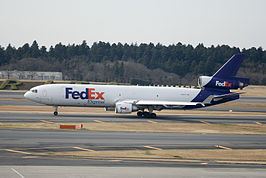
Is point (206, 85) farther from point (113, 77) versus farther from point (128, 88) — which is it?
point (113, 77)

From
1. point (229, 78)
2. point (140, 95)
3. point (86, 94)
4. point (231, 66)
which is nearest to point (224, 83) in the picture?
point (229, 78)

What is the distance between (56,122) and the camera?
4525 cm

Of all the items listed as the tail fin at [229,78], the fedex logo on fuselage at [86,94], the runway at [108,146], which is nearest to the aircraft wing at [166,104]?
the fedex logo on fuselage at [86,94]

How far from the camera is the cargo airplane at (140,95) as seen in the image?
5284cm

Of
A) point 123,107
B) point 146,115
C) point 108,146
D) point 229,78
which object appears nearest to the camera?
point 108,146

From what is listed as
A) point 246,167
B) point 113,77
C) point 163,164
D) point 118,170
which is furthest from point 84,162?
point 113,77

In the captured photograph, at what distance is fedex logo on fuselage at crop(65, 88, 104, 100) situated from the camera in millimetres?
52875

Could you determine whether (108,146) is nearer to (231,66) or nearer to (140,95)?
(140,95)

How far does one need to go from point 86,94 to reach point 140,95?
732 cm

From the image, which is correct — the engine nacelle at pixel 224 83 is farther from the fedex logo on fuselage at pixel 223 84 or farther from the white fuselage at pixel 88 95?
the white fuselage at pixel 88 95

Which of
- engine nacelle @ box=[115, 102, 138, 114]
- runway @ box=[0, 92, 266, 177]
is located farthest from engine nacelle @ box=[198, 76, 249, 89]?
runway @ box=[0, 92, 266, 177]

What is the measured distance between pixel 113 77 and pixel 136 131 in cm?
14491

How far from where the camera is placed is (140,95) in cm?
5491

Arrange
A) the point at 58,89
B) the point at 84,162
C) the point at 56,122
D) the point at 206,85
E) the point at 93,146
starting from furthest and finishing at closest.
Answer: the point at 206,85 → the point at 58,89 → the point at 56,122 → the point at 93,146 → the point at 84,162
